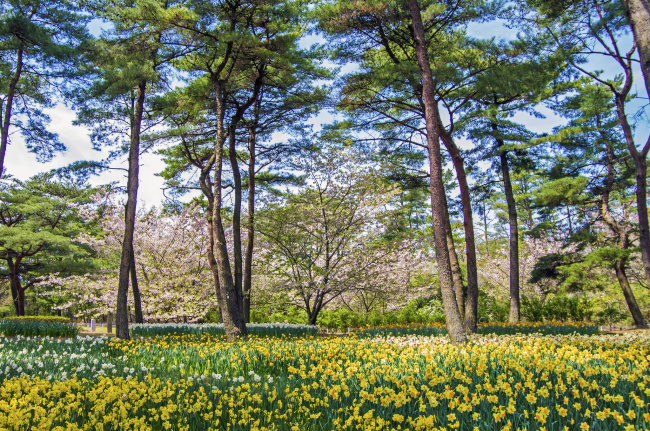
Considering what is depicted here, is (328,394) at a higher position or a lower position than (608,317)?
higher

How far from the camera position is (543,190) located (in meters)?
14.0

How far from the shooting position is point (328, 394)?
3.11 meters

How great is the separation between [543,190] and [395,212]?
5.27 metres

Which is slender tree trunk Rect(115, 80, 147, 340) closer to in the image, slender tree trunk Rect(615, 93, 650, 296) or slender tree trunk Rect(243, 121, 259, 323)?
slender tree trunk Rect(243, 121, 259, 323)

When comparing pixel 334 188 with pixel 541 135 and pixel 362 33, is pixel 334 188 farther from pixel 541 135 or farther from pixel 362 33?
pixel 541 135

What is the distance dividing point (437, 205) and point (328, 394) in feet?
15.8

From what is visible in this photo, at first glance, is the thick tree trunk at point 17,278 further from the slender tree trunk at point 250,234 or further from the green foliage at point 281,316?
the slender tree trunk at point 250,234

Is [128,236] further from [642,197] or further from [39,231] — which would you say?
[39,231]

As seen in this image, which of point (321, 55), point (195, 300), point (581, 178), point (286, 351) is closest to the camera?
point (286, 351)

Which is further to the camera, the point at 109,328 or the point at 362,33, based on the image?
the point at 109,328

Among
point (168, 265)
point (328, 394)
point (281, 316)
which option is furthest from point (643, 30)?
point (168, 265)

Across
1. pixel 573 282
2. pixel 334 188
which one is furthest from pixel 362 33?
pixel 573 282

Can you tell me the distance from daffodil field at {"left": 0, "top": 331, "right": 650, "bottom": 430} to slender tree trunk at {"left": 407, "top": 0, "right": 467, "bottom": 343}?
1749 millimetres

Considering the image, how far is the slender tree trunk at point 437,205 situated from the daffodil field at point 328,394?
5.74 ft
